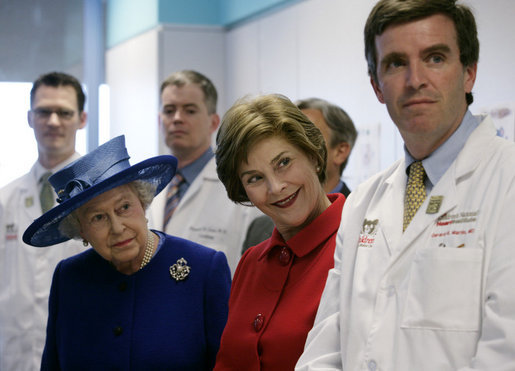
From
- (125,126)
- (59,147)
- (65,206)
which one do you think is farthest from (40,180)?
(125,126)

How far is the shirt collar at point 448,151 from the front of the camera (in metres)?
1.66

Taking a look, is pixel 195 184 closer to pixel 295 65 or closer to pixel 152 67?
pixel 295 65

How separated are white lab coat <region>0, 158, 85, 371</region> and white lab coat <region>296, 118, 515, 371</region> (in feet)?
6.27

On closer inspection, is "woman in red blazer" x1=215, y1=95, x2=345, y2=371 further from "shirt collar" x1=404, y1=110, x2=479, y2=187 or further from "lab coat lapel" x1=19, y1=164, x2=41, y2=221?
"lab coat lapel" x1=19, y1=164, x2=41, y2=221

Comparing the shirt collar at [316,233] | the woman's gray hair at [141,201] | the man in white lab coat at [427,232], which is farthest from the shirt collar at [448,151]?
the woman's gray hair at [141,201]

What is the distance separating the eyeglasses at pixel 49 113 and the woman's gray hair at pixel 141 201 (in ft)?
4.56

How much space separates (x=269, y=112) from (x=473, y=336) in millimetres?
872

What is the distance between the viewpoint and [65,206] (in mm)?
2162

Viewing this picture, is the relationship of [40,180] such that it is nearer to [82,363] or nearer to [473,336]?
[82,363]

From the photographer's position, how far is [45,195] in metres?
3.60

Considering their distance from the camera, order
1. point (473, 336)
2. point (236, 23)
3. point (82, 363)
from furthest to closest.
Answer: point (236, 23) < point (82, 363) < point (473, 336)

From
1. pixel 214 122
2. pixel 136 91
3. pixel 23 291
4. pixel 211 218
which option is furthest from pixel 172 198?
pixel 136 91

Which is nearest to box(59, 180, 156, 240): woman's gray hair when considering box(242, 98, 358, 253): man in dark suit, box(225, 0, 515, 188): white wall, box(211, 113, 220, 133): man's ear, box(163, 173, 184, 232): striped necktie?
box(242, 98, 358, 253): man in dark suit

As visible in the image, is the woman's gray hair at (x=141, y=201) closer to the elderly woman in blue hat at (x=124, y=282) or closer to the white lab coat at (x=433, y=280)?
the elderly woman in blue hat at (x=124, y=282)
